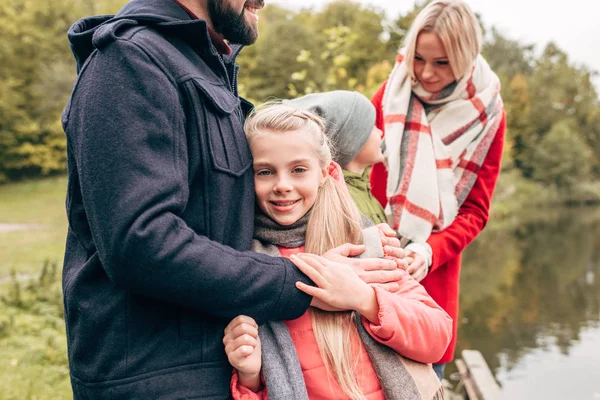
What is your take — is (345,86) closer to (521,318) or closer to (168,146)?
(168,146)

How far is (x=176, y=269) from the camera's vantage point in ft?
4.25

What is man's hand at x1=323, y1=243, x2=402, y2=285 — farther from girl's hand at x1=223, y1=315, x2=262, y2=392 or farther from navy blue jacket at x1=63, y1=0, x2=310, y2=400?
girl's hand at x1=223, y1=315, x2=262, y2=392

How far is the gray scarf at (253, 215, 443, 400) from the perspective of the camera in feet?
5.08

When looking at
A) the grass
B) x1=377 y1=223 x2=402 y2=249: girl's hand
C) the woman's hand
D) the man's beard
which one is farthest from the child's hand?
the grass

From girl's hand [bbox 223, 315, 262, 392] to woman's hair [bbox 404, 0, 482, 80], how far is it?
1789 millimetres

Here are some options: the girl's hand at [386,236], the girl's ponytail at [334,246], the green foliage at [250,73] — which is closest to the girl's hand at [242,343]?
the girl's ponytail at [334,246]

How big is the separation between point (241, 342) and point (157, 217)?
0.41 m

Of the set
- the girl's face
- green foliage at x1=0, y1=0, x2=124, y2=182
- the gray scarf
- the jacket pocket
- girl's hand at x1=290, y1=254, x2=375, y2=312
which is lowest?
green foliage at x1=0, y1=0, x2=124, y2=182

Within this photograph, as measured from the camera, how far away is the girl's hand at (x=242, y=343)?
1.45 metres

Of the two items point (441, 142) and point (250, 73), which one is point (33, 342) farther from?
point (250, 73)

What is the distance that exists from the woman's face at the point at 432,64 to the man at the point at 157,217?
143 centimetres

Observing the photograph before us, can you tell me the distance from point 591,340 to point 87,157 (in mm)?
13478

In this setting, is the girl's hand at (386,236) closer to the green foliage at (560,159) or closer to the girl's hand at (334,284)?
the girl's hand at (334,284)

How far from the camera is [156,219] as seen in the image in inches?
50.0
